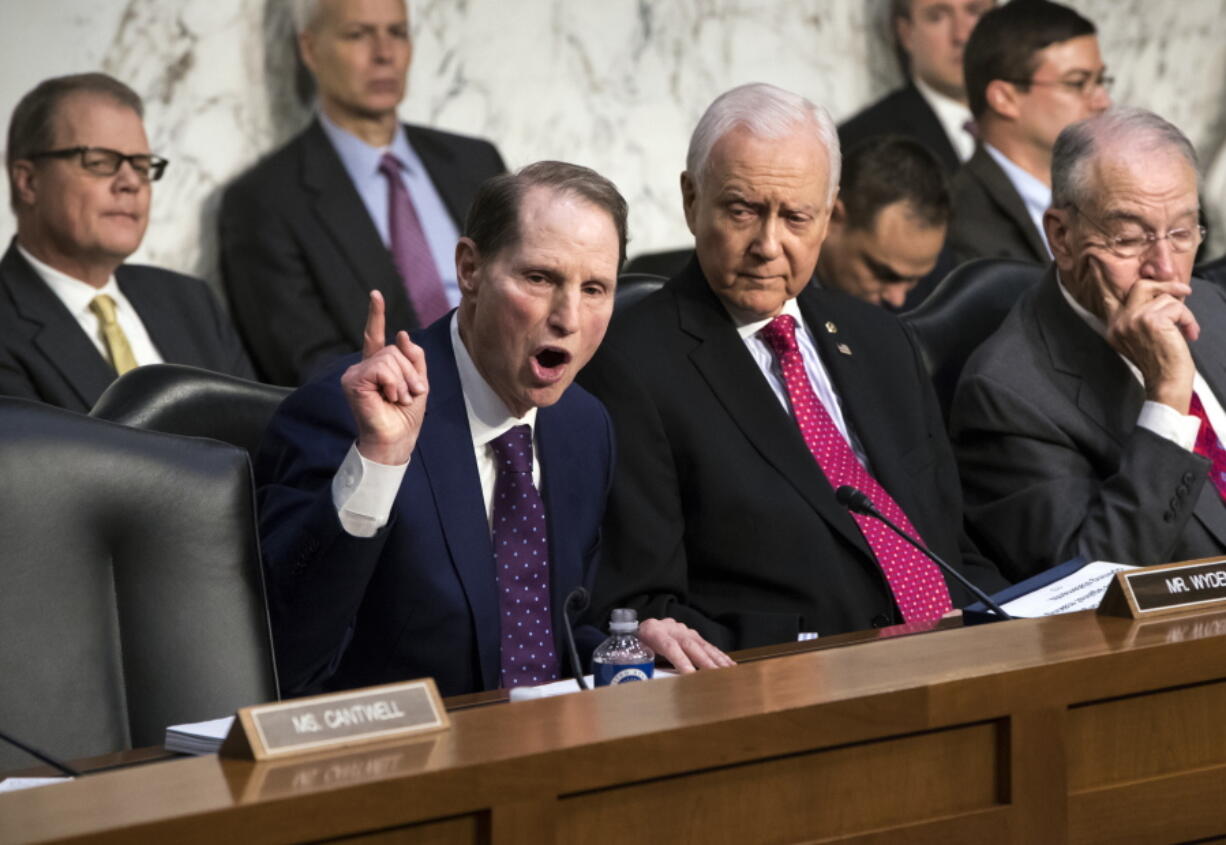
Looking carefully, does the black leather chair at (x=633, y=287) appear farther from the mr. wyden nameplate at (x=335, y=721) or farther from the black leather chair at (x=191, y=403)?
the mr. wyden nameplate at (x=335, y=721)

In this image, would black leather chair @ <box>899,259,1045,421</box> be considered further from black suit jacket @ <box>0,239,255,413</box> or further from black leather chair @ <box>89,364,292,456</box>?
black suit jacket @ <box>0,239,255,413</box>

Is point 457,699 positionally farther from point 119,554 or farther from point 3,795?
point 3,795

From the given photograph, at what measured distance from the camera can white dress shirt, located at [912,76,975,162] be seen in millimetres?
5520

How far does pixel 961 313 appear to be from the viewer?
11.1 ft

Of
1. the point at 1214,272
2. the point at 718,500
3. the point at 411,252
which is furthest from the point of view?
the point at 411,252

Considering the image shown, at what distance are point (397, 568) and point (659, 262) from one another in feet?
8.90

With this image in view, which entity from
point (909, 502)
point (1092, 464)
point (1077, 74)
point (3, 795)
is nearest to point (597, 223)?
point (909, 502)

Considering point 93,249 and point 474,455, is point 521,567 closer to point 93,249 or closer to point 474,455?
point 474,455

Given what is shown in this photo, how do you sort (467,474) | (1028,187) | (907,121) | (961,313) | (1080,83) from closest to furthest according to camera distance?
(467,474), (961,313), (1028,187), (1080,83), (907,121)

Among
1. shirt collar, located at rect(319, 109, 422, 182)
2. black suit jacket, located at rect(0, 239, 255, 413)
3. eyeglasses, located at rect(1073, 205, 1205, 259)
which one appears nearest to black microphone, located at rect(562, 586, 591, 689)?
eyeglasses, located at rect(1073, 205, 1205, 259)

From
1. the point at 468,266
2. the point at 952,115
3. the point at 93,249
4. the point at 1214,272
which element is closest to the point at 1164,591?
the point at 468,266

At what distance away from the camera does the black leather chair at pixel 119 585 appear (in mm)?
1902

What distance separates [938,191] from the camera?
4520mm

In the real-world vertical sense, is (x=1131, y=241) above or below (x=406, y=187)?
below
